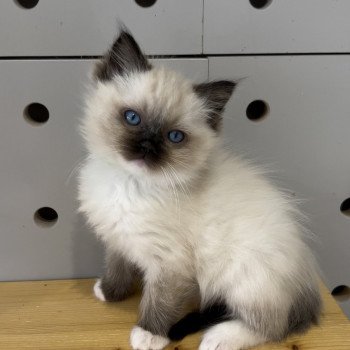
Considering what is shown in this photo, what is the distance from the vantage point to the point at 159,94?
98cm

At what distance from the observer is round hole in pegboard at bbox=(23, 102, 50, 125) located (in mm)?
1270

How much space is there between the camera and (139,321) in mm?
1112

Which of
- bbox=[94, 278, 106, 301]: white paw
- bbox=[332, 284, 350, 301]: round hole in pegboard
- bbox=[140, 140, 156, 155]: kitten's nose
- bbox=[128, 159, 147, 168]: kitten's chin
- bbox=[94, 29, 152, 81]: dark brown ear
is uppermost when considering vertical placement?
bbox=[94, 29, 152, 81]: dark brown ear

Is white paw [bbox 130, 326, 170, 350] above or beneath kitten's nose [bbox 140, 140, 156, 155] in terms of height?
beneath

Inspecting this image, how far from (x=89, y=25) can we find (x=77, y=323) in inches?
31.7

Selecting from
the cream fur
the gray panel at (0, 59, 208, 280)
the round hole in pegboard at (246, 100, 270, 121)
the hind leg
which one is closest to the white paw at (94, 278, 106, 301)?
the gray panel at (0, 59, 208, 280)

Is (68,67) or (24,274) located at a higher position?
(68,67)

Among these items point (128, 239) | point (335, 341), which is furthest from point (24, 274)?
point (335, 341)

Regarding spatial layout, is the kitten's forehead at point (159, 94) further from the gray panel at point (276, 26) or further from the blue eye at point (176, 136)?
the gray panel at point (276, 26)

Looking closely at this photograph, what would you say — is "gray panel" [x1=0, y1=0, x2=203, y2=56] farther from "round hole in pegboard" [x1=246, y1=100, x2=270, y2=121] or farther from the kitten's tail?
the kitten's tail

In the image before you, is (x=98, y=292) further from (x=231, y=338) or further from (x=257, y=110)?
(x=257, y=110)

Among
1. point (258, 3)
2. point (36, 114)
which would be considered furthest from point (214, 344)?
point (258, 3)

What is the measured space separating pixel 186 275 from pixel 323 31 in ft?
2.58

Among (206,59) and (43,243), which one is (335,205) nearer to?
(206,59)
